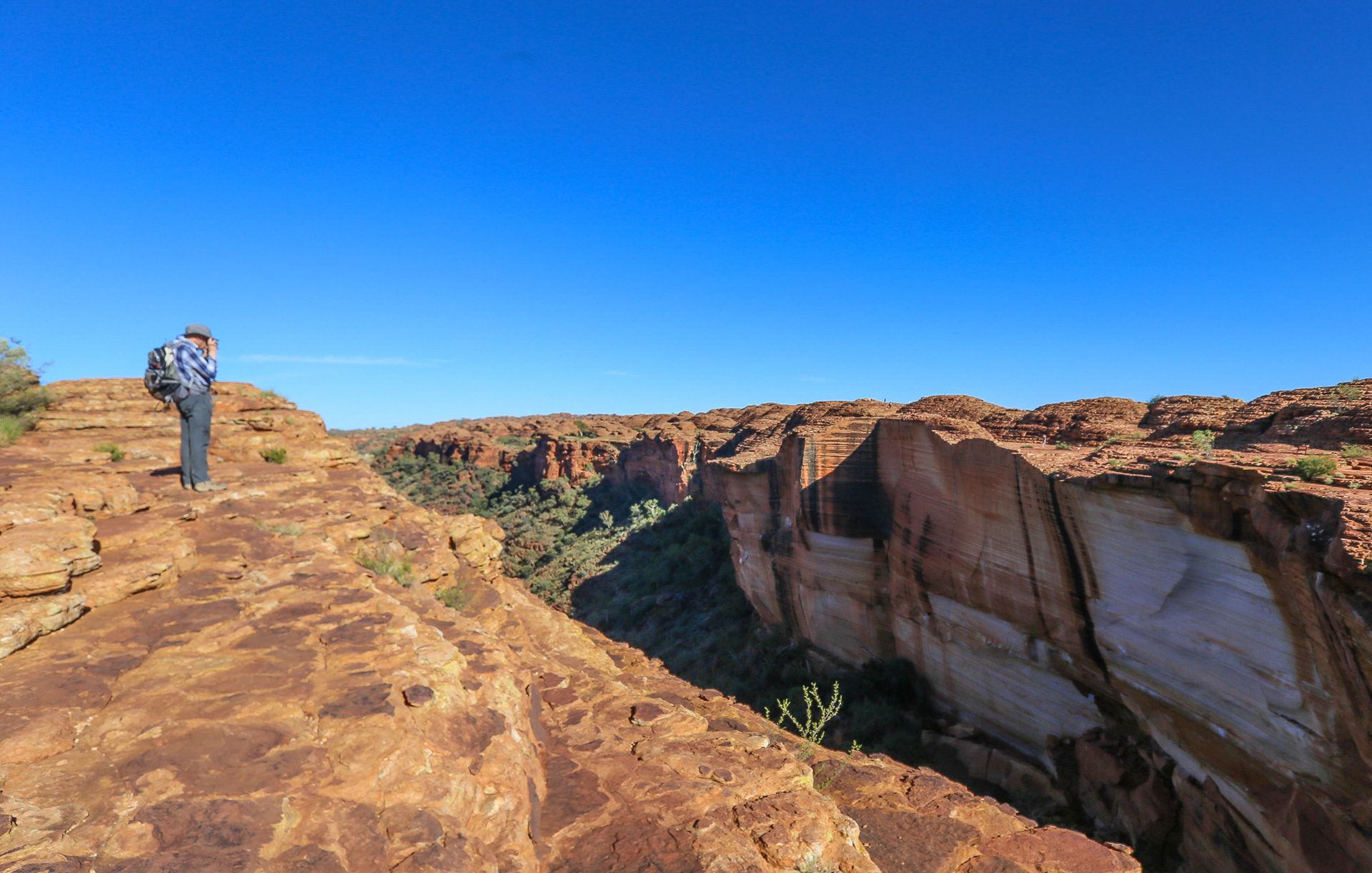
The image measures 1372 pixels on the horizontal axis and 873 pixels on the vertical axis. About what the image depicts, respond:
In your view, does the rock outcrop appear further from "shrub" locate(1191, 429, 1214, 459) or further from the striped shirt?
"shrub" locate(1191, 429, 1214, 459)

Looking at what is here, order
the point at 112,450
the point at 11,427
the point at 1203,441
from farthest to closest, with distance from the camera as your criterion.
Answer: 1. the point at 11,427
2. the point at 112,450
3. the point at 1203,441

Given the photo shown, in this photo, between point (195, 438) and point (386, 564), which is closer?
point (386, 564)

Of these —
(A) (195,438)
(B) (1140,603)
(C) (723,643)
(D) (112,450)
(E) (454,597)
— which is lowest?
(C) (723,643)

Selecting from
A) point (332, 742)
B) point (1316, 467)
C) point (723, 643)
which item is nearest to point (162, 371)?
point (332, 742)

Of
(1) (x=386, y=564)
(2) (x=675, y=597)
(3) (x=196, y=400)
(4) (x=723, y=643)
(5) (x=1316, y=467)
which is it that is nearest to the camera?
(5) (x=1316, y=467)

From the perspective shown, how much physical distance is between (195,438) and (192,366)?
88 centimetres

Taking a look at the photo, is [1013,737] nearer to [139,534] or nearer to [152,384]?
[139,534]

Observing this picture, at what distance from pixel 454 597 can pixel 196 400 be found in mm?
3843

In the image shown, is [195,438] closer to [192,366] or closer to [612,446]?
[192,366]

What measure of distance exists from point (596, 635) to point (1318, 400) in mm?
11841

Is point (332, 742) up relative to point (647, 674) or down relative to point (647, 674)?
up

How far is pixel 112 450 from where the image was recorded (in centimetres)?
849

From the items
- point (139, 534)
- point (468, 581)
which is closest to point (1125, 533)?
point (468, 581)

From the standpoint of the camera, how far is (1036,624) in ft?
34.0
